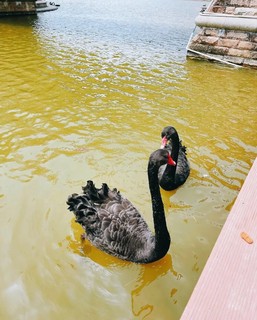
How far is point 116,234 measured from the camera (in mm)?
2789

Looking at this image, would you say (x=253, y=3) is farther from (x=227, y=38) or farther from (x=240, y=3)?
(x=227, y=38)

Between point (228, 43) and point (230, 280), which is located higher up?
point (230, 280)

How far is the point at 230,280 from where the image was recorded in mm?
1476

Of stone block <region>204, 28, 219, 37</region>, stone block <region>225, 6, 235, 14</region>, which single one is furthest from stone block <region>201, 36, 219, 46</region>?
stone block <region>225, 6, 235, 14</region>

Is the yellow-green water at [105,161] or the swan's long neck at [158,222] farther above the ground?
the swan's long neck at [158,222]

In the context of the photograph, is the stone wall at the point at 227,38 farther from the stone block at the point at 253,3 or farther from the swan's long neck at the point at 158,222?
the swan's long neck at the point at 158,222

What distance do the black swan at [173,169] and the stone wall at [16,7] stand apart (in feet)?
58.7

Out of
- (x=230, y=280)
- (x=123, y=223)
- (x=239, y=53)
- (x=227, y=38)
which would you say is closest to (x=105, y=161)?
(x=123, y=223)

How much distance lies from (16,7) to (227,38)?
14318 millimetres

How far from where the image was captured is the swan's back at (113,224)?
2.73 metres

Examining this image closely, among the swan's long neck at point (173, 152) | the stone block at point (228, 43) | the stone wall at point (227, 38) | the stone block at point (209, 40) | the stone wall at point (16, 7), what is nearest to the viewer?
the swan's long neck at point (173, 152)

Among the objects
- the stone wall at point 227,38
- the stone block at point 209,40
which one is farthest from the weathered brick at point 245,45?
the stone block at point 209,40

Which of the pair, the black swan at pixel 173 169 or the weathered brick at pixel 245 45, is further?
the weathered brick at pixel 245 45

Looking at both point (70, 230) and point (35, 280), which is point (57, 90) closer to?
point (70, 230)
